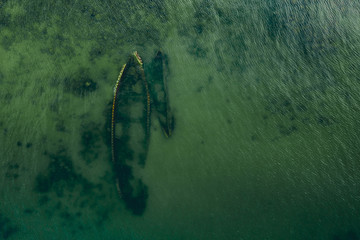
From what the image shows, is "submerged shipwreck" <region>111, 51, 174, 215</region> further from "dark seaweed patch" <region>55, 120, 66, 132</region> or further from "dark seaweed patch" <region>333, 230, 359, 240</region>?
A: "dark seaweed patch" <region>333, 230, 359, 240</region>

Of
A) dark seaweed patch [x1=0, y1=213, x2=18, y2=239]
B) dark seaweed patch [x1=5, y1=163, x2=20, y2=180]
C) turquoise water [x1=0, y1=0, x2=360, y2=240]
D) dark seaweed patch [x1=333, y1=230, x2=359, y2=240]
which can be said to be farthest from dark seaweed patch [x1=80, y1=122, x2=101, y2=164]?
dark seaweed patch [x1=333, y1=230, x2=359, y2=240]

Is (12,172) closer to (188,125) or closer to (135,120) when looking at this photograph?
(135,120)

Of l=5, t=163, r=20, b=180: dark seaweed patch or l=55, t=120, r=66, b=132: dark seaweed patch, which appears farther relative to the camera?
l=55, t=120, r=66, b=132: dark seaweed patch

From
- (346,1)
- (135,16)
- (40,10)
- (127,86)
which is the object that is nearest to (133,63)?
(127,86)

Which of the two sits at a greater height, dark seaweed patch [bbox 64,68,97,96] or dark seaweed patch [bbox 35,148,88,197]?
dark seaweed patch [bbox 64,68,97,96]

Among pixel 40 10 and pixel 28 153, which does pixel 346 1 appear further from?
pixel 28 153

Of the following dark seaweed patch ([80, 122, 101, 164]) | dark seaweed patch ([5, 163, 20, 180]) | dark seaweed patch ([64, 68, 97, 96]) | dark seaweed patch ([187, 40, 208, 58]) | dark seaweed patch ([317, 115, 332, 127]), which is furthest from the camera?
dark seaweed patch ([187, 40, 208, 58])

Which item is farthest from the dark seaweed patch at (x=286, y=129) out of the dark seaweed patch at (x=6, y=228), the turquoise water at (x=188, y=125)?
the dark seaweed patch at (x=6, y=228)
